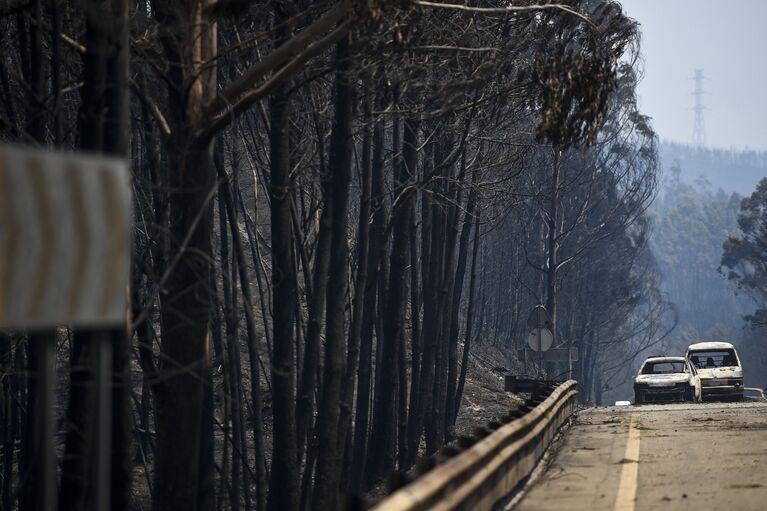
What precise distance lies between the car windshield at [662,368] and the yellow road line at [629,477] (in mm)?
21198

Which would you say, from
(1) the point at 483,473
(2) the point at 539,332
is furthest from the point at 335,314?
(2) the point at 539,332

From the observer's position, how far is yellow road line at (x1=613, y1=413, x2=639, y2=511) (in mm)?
11938

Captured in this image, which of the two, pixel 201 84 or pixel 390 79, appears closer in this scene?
pixel 201 84

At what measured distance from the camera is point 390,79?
1798 centimetres

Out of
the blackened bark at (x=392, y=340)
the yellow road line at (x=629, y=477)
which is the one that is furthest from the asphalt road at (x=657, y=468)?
the blackened bark at (x=392, y=340)

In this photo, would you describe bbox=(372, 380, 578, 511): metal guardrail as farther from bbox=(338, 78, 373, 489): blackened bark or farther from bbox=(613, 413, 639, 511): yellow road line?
bbox=(338, 78, 373, 489): blackened bark

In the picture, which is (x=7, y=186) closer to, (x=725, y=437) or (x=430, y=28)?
(x=430, y=28)

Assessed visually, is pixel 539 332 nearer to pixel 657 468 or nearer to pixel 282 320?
pixel 282 320

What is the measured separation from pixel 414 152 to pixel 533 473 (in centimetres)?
1093

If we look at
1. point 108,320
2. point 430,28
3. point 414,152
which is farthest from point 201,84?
point 414,152

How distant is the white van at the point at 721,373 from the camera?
138ft

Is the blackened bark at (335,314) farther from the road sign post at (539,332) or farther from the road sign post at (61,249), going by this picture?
the road sign post at (539,332)

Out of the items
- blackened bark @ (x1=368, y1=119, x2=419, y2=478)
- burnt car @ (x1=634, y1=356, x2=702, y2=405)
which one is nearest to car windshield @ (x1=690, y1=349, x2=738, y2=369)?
burnt car @ (x1=634, y1=356, x2=702, y2=405)

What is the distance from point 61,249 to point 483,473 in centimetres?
539
